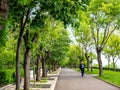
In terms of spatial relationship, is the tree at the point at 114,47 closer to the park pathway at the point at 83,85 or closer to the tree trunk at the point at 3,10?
the park pathway at the point at 83,85

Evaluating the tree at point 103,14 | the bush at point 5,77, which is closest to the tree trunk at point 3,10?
the bush at point 5,77

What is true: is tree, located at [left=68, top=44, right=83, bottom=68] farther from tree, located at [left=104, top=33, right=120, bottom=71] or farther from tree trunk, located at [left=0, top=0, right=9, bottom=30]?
tree trunk, located at [left=0, top=0, right=9, bottom=30]

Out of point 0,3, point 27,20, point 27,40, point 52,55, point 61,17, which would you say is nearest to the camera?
point 0,3

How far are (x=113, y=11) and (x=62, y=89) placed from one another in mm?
19196

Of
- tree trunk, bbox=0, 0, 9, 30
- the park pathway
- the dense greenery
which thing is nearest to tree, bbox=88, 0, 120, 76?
the dense greenery

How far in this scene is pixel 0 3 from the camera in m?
6.58

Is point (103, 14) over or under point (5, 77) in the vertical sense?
over

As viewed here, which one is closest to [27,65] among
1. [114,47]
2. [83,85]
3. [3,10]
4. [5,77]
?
[5,77]

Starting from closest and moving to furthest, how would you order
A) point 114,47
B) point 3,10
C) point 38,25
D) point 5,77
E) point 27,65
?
point 3,10 < point 38,25 < point 27,65 < point 5,77 < point 114,47

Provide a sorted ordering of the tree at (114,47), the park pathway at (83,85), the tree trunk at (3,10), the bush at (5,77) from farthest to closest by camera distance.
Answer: the tree at (114,47) → the park pathway at (83,85) → the bush at (5,77) → the tree trunk at (3,10)

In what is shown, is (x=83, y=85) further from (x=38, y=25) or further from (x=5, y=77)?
(x=38, y=25)

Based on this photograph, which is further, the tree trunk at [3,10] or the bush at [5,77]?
the bush at [5,77]

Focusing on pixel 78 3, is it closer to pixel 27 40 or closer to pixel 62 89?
pixel 27 40

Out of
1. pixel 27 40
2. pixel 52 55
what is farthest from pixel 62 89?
pixel 52 55
